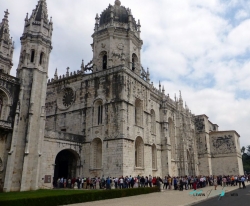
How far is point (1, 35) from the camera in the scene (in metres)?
30.6

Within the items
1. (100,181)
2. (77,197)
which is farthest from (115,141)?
(77,197)

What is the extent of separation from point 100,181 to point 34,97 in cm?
1001

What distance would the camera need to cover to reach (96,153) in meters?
27.4

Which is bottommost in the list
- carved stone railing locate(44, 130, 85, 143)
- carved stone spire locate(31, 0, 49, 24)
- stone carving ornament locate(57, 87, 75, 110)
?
carved stone railing locate(44, 130, 85, 143)

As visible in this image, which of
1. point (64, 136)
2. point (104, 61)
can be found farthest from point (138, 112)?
point (64, 136)

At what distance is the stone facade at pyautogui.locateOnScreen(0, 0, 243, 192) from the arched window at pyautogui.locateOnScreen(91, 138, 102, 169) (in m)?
0.11

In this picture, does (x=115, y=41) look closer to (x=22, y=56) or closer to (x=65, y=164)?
(x=22, y=56)

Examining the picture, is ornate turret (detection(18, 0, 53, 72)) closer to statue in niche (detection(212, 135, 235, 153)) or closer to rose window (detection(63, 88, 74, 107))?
rose window (detection(63, 88, 74, 107))

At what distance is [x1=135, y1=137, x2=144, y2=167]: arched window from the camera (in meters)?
28.6

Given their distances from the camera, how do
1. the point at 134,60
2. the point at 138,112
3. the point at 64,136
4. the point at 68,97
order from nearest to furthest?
the point at 64,136 → the point at 138,112 → the point at 68,97 → the point at 134,60

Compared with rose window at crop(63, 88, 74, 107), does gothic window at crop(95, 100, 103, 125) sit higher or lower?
lower

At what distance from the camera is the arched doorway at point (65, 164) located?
89.9ft

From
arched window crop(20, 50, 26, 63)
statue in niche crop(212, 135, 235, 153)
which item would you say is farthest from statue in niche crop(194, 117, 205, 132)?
arched window crop(20, 50, 26, 63)

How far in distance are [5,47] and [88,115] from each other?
14125 mm
